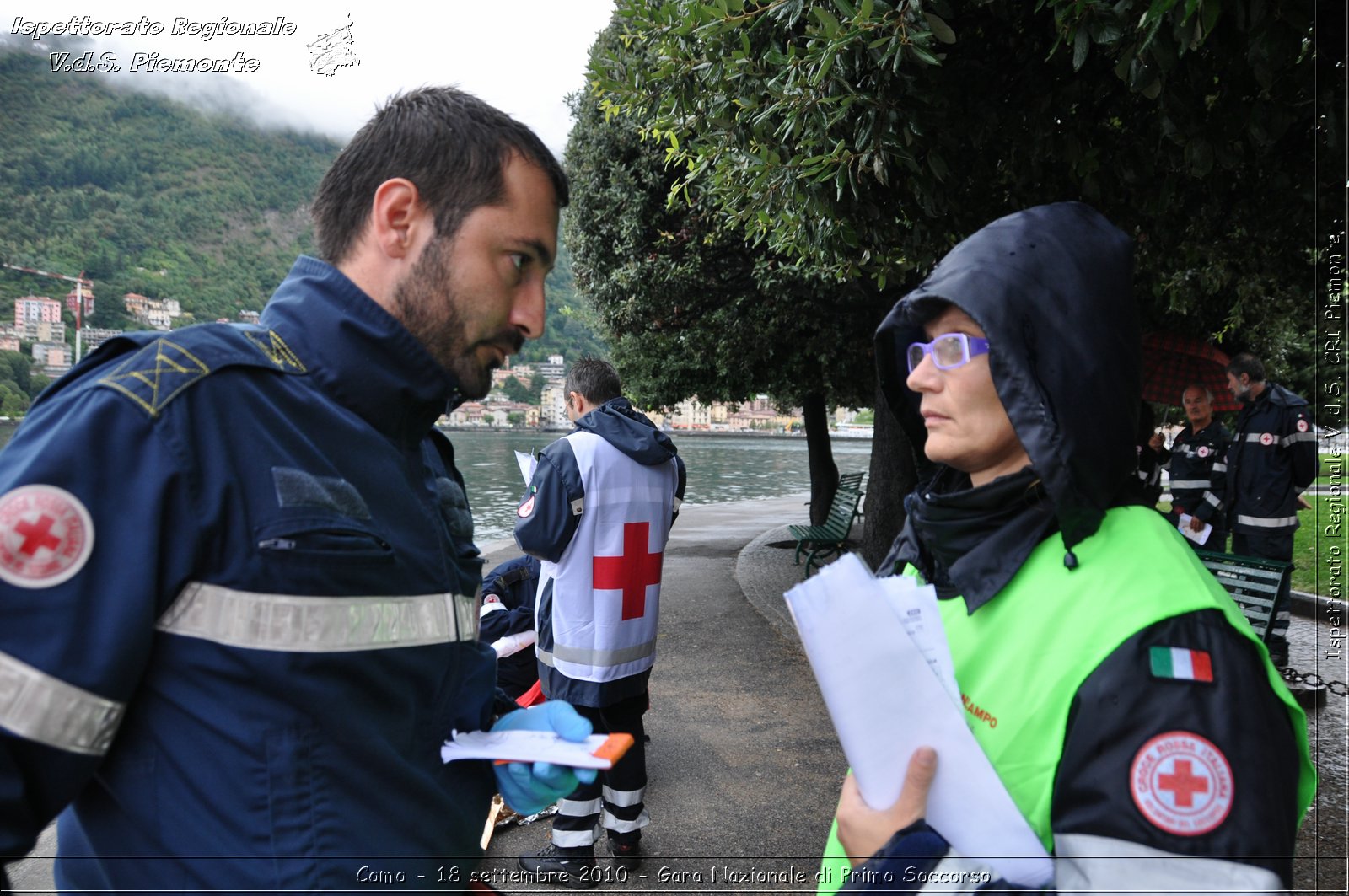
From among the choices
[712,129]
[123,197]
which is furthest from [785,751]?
[123,197]

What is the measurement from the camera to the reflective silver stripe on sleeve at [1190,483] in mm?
9000

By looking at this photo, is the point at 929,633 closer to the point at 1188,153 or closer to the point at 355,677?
the point at 355,677

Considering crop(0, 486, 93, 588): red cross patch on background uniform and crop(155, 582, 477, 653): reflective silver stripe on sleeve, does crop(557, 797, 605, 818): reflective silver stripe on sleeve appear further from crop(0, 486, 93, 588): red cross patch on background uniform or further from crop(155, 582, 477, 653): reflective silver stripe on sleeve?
crop(0, 486, 93, 588): red cross patch on background uniform

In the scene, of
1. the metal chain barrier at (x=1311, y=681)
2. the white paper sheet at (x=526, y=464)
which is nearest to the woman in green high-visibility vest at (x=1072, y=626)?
the white paper sheet at (x=526, y=464)

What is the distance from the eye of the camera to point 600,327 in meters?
14.6

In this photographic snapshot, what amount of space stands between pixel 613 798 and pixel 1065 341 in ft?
10.8

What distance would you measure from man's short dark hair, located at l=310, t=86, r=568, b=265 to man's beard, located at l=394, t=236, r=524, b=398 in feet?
0.17

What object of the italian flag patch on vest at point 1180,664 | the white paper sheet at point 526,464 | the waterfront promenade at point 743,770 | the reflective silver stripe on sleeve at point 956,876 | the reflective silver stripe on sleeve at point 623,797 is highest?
the italian flag patch on vest at point 1180,664

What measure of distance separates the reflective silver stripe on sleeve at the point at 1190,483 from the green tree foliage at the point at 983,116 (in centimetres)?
445

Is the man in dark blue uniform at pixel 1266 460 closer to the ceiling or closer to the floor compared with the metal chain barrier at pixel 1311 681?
closer to the ceiling

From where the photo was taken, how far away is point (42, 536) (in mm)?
979

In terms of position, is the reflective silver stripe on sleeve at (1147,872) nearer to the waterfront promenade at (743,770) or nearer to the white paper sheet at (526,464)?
the waterfront promenade at (743,770)

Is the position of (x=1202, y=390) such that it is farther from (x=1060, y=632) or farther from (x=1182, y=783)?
(x=1182, y=783)

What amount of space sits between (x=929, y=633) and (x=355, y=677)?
953 mm
